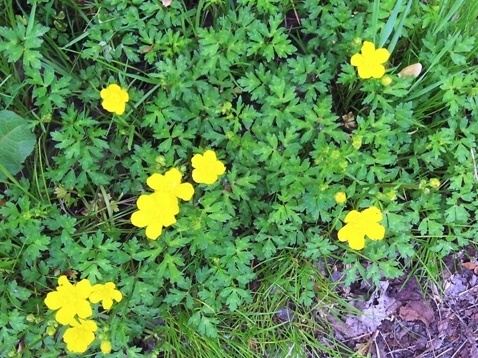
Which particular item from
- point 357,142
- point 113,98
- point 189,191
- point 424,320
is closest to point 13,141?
point 113,98

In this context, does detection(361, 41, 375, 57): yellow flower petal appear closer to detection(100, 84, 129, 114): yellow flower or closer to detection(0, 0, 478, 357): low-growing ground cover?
detection(0, 0, 478, 357): low-growing ground cover

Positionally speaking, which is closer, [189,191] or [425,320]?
[189,191]

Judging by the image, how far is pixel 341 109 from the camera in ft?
9.26

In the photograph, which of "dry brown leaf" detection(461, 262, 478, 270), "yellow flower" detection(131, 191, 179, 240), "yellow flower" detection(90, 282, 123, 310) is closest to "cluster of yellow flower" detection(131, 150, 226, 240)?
"yellow flower" detection(131, 191, 179, 240)

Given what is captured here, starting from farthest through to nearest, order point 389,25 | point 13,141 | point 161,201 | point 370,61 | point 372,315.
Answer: point 372,315 < point 13,141 < point 389,25 < point 370,61 < point 161,201

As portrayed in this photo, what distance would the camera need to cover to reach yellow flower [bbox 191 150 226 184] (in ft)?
7.82

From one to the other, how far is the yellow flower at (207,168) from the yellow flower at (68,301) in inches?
25.9

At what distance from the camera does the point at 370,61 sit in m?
2.42

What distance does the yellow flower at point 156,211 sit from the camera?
2303mm

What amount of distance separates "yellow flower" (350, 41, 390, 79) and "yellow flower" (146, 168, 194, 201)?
0.87m

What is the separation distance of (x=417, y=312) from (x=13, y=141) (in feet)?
7.16

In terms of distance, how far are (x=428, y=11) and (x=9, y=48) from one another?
188 centimetres

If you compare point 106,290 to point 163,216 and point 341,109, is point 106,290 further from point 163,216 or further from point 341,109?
point 341,109

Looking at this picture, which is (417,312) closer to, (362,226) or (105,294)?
(362,226)
